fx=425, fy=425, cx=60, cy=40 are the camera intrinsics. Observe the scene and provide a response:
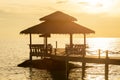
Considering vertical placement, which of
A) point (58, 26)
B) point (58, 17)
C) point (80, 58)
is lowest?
point (80, 58)

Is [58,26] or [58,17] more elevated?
[58,17]

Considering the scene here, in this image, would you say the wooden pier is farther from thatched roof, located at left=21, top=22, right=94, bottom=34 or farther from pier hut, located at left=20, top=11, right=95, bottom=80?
thatched roof, located at left=21, top=22, right=94, bottom=34

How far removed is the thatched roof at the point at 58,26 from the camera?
1602 inches

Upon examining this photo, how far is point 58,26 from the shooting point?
137 feet

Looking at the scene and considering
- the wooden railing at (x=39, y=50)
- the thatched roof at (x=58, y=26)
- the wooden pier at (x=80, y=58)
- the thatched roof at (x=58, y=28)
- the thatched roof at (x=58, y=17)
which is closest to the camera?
the wooden pier at (x=80, y=58)

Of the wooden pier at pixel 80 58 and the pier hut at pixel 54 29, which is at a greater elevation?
the pier hut at pixel 54 29

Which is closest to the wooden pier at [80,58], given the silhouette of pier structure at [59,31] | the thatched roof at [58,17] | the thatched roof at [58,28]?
the silhouette of pier structure at [59,31]

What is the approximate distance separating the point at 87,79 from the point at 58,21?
7311 mm

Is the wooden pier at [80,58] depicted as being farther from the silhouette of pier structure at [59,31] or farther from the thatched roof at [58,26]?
the thatched roof at [58,26]

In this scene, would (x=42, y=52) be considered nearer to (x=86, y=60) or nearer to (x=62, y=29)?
(x=62, y=29)

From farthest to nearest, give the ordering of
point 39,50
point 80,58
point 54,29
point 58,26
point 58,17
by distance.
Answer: point 58,17 < point 39,50 < point 58,26 < point 54,29 < point 80,58

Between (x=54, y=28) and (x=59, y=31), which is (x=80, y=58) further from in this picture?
(x=54, y=28)

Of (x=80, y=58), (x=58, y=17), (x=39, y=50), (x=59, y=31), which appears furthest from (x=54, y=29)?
(x=80, y=58)

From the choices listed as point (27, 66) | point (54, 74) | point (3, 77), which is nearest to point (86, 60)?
point (54, 74)
